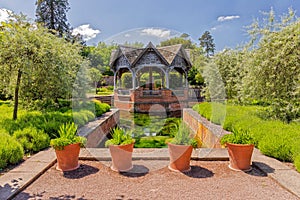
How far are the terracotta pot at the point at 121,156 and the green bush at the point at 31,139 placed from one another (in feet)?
6.62

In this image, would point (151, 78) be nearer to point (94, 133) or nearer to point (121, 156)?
point (94, 133)

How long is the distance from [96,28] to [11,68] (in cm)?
242

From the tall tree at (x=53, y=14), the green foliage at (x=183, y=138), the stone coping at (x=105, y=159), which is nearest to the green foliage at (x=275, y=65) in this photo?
the stone coping at (x=105, y=159)

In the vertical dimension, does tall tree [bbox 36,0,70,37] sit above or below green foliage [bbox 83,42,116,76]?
above

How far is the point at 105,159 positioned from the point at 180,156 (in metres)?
1.44

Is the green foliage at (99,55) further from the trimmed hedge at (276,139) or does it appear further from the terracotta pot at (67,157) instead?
the trimmed hedge at (276,139)

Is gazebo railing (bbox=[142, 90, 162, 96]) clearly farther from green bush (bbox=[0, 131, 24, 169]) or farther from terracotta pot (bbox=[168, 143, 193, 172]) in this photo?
terracotta pot (bbox=[168, 143, 193, 172])

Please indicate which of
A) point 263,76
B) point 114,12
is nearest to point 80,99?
point 114,12

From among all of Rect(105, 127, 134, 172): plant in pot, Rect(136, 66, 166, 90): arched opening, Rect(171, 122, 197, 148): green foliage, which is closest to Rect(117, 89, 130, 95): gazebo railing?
Rect(136, 66, 166, 90): arched opening

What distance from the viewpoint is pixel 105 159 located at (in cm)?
426

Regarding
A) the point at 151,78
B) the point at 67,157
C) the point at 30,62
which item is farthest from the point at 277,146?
the point at 151,78

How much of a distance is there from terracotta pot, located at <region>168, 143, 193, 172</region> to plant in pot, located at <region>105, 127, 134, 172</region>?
703 mm

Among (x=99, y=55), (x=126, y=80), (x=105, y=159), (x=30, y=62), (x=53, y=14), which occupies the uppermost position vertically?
(x=53, y=14)

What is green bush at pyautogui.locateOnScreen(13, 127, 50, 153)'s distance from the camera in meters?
4.69
